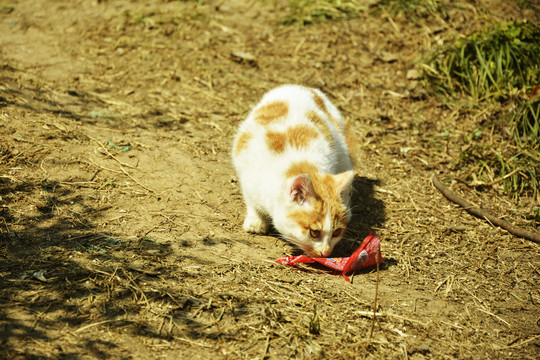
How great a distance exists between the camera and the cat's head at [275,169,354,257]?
365 cm

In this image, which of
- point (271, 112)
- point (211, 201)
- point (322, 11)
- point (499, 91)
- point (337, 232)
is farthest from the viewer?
point (322, 11)

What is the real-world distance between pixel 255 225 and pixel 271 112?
1.11m

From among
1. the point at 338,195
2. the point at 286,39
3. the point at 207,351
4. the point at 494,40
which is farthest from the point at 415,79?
the point at 207,351

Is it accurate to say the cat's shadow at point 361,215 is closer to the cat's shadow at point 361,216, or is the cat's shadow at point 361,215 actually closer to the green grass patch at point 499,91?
the cat's shadow at point 361,216

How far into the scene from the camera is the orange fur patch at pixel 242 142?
13.9 feet

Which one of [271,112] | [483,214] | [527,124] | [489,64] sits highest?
[271,112]

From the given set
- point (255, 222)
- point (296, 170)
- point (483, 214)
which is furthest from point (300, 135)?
point (483, 214)

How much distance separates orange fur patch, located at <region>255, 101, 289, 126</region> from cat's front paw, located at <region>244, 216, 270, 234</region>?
0.91m

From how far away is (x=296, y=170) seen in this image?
3895 mm

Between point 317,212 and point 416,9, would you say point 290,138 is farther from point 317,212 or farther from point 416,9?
point 416,9

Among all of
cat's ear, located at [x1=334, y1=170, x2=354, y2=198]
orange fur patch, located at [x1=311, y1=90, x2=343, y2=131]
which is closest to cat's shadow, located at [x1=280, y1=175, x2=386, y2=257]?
cat's ear, located at [x1=334, y1=170, x2=354, y2=198]

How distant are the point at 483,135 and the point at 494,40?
4.88 ft

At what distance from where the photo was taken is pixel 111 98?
5906mm

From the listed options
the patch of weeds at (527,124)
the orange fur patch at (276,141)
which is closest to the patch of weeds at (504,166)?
the patch of weeds at (527,124)
